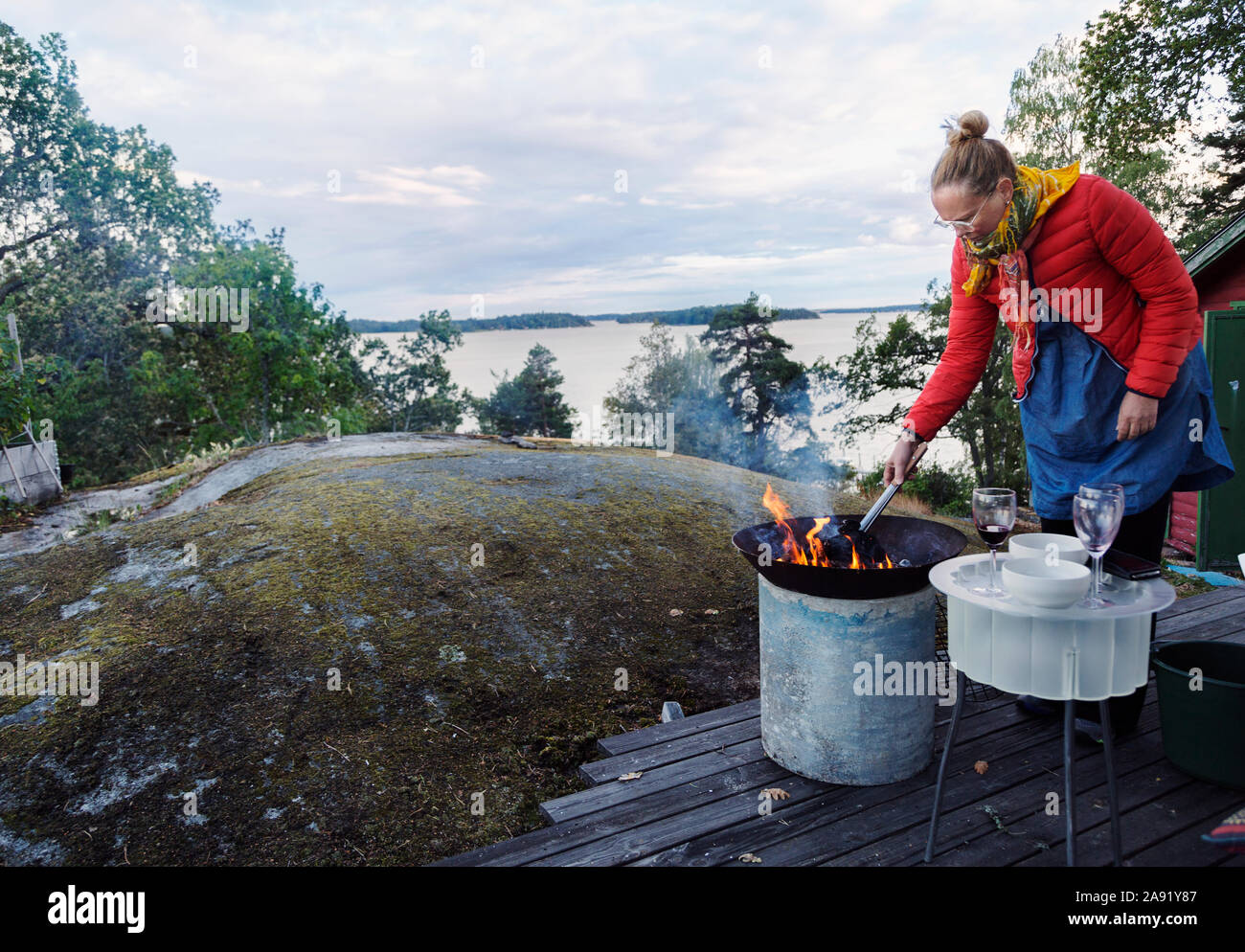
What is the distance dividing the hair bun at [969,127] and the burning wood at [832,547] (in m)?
1.34

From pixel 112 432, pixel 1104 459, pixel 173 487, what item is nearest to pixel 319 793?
pixel 1104 459

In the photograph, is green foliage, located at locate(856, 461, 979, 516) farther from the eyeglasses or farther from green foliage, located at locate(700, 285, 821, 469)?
the eyeglasses

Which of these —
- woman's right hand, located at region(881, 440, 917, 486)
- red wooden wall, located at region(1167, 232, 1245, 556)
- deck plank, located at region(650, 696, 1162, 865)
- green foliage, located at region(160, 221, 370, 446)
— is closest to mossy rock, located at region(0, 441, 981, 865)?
deck plank, located at region(650, 696, 1162, 865)

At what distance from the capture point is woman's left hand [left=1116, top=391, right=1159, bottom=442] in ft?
7.54

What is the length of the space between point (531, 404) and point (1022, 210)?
33.3m

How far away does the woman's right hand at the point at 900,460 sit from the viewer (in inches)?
103

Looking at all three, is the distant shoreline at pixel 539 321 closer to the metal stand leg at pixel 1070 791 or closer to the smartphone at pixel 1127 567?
the smartphone at pixel 1127 567

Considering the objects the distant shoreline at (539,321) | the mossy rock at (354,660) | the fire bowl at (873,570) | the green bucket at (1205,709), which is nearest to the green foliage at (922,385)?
the distant shoreline at (539,321)

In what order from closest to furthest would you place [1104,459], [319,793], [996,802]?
[996,802] → [1104,459] → [319,793]

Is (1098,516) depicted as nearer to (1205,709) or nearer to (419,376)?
(1205,709)

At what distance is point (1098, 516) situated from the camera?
1.78 m

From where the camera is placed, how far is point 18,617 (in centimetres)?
434
